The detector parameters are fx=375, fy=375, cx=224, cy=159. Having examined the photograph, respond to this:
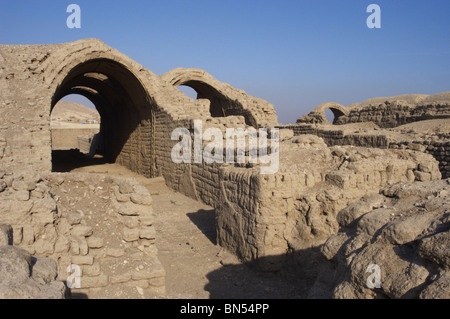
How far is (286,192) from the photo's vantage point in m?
4.76

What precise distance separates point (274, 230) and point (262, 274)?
58cm

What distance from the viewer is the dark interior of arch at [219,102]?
48.9 feet

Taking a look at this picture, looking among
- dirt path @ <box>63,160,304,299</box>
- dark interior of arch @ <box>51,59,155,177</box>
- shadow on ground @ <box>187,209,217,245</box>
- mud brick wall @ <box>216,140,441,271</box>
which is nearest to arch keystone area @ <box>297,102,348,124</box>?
dark interior of arch @ <box>51,59,155,177</box>

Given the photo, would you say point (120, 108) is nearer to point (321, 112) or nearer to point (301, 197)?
point (321, 112)

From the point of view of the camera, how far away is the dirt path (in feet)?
14.8

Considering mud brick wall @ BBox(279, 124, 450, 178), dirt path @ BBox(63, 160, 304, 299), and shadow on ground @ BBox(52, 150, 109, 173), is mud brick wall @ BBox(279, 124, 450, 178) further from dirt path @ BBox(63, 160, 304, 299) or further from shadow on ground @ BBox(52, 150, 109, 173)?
shadow on ground @ BBox(52, 150, 109, 173)

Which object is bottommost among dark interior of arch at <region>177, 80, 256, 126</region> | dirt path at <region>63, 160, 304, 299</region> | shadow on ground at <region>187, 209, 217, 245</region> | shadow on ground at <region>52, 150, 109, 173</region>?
dirt path at <region>63, 160, 304, 299</region>

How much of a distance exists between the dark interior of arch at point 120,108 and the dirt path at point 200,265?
4869 mm

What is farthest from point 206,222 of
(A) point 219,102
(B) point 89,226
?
(A) point 219,102

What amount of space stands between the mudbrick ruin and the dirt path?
172 millimetres

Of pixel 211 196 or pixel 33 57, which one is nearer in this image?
pixel 211 196

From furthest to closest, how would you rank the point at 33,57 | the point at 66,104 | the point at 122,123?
the point at 66,104 < the point at 122,123 < the point at 33,57
